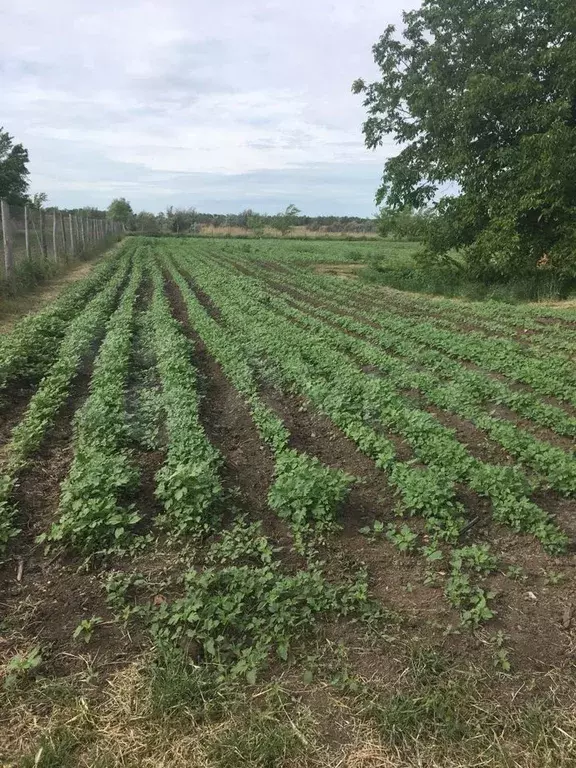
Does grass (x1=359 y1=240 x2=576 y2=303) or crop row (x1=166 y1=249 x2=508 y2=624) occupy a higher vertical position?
grass (x1=359 y1=240 x2=576 y2=303)

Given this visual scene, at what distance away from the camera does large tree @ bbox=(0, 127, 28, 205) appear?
46.0m

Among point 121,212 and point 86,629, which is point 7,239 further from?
point 121,212

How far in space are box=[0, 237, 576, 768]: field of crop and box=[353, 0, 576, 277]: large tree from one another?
9.75 m

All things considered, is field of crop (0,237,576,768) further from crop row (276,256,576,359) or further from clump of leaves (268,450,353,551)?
crop row (276,256,576,359)

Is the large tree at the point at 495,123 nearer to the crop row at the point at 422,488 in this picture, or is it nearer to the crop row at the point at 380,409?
the crop row at the point at 380,409

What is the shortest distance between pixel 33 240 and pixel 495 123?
1579 cm

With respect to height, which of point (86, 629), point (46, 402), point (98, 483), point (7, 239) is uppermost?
point (7, 239)

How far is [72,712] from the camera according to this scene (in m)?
2.84

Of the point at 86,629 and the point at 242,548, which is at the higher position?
the point at 242,548

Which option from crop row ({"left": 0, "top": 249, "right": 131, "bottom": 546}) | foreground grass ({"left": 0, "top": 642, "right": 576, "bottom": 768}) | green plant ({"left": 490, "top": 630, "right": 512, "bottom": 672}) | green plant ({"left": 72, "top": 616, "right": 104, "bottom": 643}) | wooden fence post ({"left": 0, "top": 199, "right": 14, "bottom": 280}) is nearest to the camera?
foreground grass ({"left": 0, "top": 642, "right": 576, "bottom": 768})

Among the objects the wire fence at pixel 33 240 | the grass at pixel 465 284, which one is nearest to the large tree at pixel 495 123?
the grass at pixel 465 284

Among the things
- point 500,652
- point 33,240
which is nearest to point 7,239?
point 33,240

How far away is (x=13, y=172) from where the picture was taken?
48.9m

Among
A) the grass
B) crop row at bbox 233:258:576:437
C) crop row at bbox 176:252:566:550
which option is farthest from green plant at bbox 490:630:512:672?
the grass
